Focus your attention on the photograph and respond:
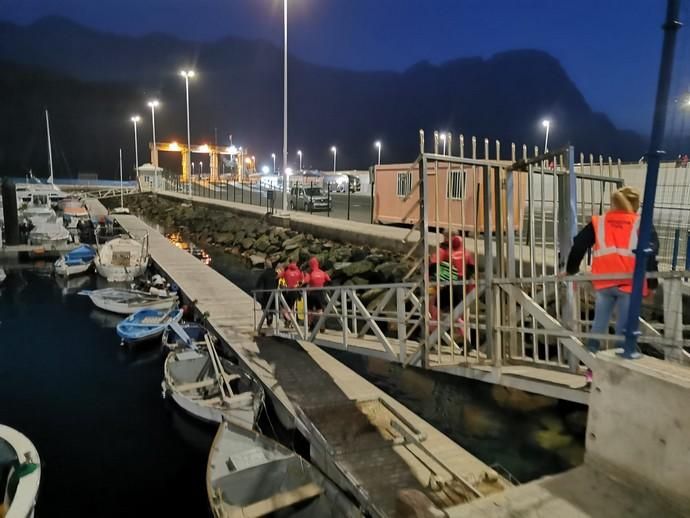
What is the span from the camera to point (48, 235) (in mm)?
32156

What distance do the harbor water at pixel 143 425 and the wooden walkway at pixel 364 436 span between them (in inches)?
63.2

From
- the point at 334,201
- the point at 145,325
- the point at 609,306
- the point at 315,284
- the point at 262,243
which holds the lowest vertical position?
the point at 145,325

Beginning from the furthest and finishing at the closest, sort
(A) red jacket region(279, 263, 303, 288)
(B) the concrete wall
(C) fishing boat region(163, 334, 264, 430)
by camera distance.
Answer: (A) red jacket region(279, 263, 303, 288)
(C) fishing boat region(163, 334, 264, 430)
(B) the concrete wall

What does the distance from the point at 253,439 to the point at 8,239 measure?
32705 mm

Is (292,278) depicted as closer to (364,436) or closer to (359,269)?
(364,436)

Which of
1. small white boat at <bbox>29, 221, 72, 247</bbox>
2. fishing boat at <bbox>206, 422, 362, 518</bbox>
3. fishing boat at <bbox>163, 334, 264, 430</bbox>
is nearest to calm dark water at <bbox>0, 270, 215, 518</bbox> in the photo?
Answer: fishing boat at <bbox>163, 334, 264, 430</bbox>

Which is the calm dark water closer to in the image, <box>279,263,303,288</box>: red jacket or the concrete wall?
<box>279,263,303,288</box>: red jacket

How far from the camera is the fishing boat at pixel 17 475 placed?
6.15 meters

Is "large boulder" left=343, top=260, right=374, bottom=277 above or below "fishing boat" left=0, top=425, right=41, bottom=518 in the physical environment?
above

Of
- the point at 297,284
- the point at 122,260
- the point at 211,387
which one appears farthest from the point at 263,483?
the point at 122,260

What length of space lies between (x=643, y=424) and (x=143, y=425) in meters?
10.4

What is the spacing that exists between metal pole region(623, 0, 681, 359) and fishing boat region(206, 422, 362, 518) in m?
4.25

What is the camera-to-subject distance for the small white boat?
104ft

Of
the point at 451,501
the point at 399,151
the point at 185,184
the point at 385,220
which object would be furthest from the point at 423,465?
the point at 399,151
